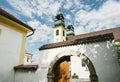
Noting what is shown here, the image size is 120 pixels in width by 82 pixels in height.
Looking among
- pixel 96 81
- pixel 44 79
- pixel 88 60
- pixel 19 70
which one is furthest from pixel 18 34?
pixel 96 81

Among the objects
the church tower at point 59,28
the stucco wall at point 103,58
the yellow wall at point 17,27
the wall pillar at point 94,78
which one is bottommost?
the wall pillar at point 94,78

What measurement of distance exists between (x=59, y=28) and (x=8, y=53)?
1290 inches

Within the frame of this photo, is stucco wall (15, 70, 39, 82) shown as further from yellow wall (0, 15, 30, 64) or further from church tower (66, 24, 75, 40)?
church tower (66, 24, 75, 40)

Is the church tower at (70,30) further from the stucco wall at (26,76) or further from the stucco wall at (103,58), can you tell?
the stucco wall at (103,58)

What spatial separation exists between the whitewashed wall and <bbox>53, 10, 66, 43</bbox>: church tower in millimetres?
30476

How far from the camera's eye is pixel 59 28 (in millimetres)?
39938

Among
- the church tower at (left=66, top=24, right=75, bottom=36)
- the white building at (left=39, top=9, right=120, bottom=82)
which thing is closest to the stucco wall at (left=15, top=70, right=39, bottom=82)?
the white building at (left=39, top=9, right=120, bottom=82)

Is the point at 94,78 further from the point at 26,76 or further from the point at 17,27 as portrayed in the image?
the point at 17,27

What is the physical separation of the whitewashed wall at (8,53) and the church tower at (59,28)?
30.5 m

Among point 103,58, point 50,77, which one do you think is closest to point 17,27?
point 50,77

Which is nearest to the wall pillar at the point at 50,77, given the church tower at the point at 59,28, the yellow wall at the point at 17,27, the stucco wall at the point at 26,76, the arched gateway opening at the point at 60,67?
the arched gateway opening at the point at 60,67

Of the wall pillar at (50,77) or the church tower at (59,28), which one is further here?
the church tower at (59,28)

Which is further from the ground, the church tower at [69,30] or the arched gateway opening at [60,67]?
the church tower at [69,30]

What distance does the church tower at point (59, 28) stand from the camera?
39.2m
